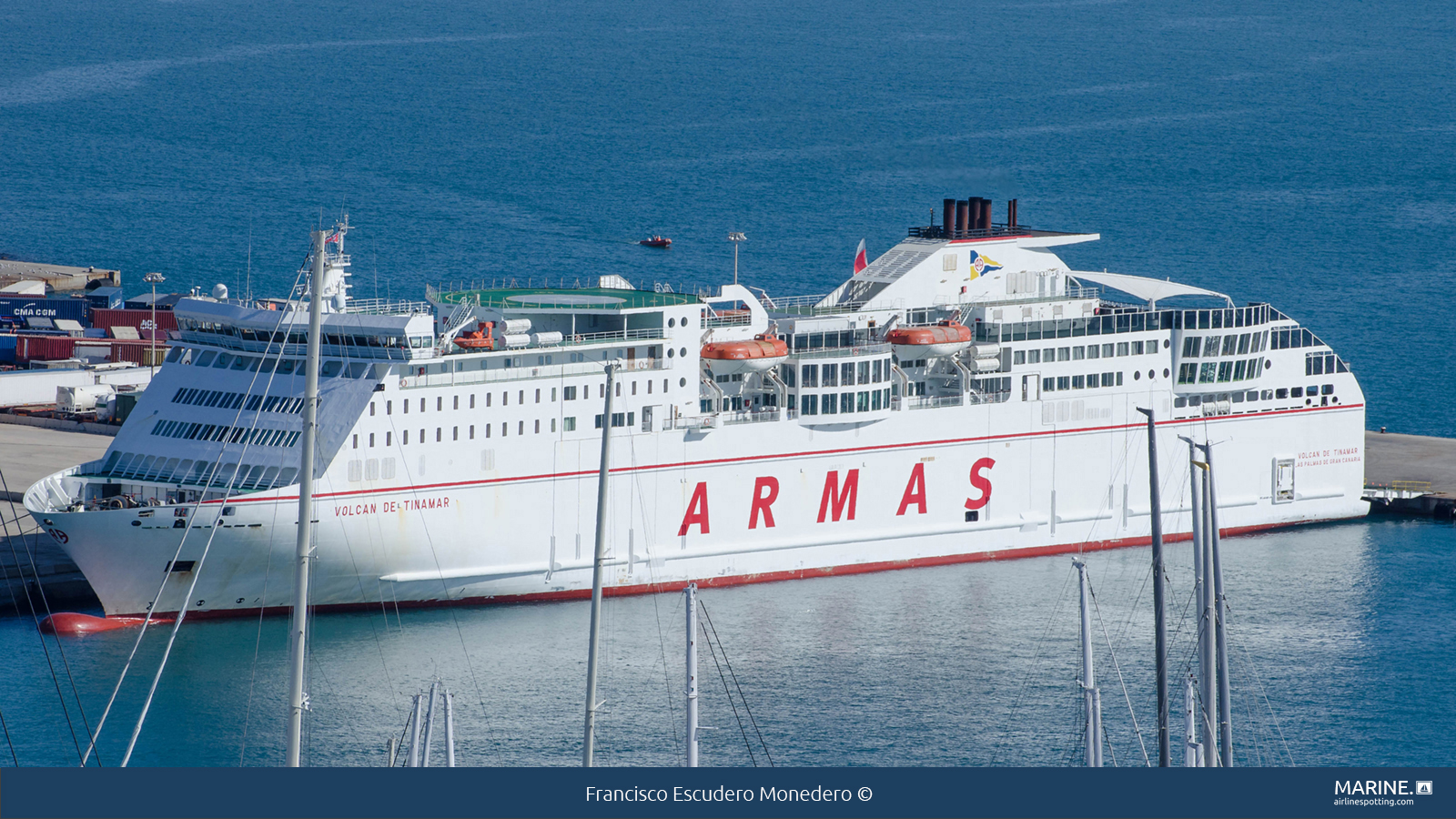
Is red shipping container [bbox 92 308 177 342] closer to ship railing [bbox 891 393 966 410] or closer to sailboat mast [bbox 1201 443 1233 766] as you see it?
ship railing [bbox 891 393 966 410]

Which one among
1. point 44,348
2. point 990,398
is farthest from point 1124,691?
point 44,348

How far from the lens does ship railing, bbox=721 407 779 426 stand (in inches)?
1747

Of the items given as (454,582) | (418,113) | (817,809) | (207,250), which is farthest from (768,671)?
(418,113)

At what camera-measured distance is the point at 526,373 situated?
136ft

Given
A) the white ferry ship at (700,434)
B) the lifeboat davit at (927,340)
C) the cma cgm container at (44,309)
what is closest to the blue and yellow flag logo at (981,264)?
the white ferry ship at (700,434)

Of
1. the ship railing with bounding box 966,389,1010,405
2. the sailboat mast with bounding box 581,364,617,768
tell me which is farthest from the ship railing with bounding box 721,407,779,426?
the sailboat mast with bounding box 581,364,617,768

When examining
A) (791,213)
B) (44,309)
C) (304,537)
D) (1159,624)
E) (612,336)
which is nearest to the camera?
(304,537)

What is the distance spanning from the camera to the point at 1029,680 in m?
35.3

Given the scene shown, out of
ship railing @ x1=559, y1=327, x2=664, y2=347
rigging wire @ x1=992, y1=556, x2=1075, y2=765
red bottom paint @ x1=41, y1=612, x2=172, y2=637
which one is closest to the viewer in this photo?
rigging wire @ x1=992, y1=556, x2=1075, y2=765

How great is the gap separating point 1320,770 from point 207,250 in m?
85.5

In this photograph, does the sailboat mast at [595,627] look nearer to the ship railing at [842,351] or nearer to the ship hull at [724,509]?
the ship hull at [724,509]

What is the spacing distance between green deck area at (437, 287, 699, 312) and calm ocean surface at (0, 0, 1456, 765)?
661cm

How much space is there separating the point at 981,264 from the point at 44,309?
40.5 m

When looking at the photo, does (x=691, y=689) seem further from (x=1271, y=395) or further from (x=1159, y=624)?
(x=1271, y=395)
